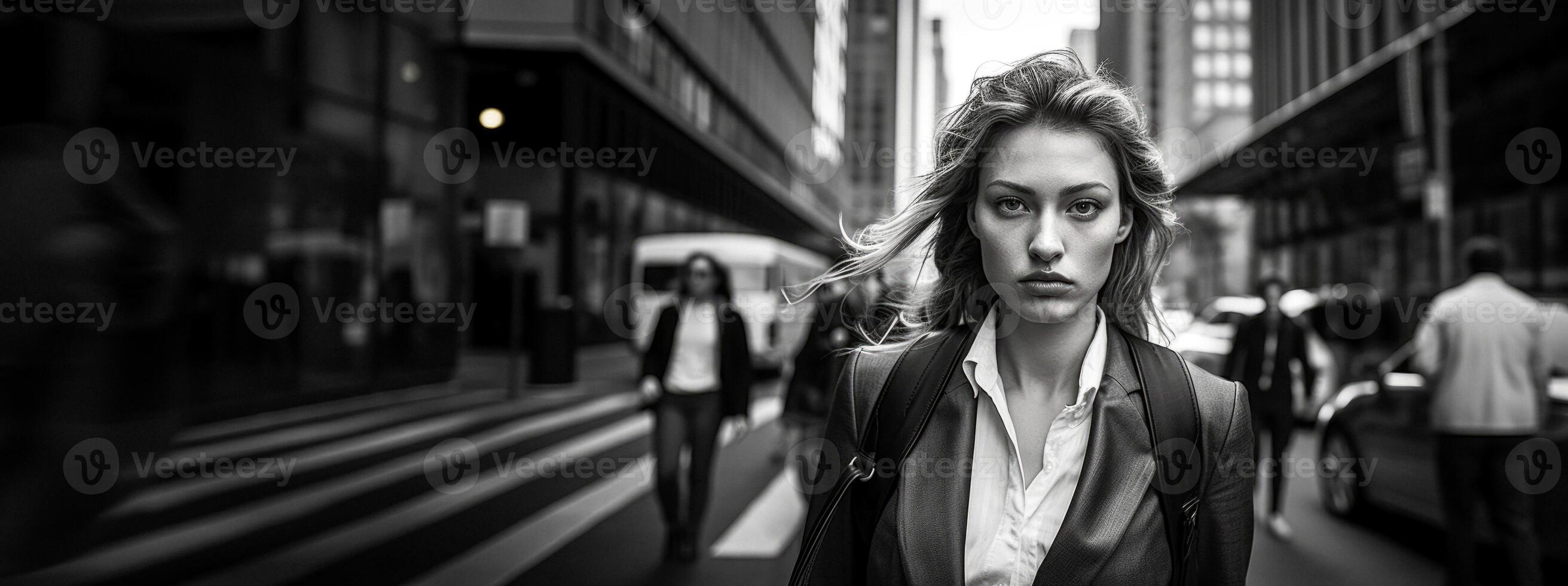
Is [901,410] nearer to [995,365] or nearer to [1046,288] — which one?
[995,365]

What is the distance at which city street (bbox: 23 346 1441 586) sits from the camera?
517cm

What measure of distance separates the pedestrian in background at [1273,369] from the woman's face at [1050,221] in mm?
5486

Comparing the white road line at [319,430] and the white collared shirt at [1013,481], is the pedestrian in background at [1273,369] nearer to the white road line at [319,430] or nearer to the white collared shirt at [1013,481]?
the white collared shirt at [1013,481]

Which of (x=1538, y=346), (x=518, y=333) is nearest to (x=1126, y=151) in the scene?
(x=1538, y=346)

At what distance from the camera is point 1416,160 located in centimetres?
1917

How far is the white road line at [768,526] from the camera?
5762 mm

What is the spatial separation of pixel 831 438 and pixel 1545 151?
17574 millimetres

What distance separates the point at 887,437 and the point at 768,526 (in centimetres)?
510

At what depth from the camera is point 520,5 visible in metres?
20.4

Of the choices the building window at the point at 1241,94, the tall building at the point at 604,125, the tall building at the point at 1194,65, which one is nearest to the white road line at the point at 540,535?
the tall building at the point at 604,125

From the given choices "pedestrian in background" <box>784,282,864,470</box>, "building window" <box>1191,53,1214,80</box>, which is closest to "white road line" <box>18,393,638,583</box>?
"pedestrian in background" <box>784,282,864,470</box>

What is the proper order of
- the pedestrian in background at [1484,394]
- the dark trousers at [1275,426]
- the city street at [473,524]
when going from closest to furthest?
1. the pedestrian in background at [1484,394]
2. the city street at [473,524]
3. the dark trousers at [1275,426]

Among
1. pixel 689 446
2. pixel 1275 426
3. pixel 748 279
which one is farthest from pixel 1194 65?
pixel 689 446

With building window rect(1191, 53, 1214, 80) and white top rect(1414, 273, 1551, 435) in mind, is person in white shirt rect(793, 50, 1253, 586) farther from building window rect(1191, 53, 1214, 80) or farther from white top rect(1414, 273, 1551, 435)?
building window rect(1191, 53, 1214, 80)
